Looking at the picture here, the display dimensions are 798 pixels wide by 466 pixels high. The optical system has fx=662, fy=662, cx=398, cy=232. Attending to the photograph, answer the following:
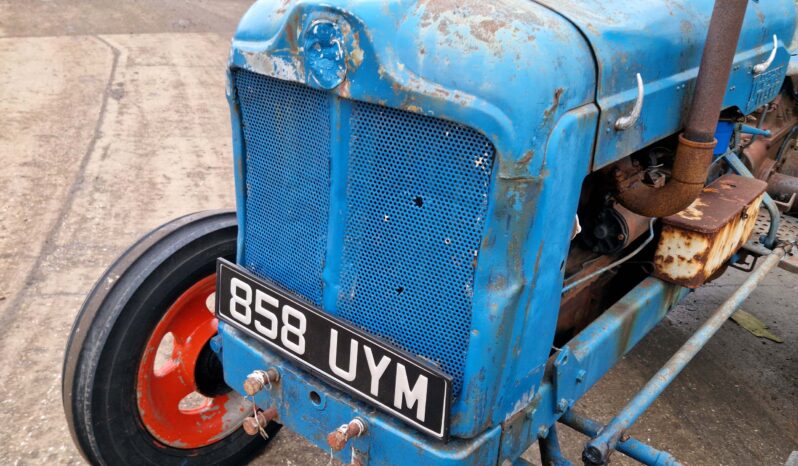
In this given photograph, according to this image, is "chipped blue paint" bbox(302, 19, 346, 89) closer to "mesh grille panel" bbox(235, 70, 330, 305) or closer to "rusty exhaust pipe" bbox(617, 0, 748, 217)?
"mesh grille panel" bbox(235, 70, 330, 305)

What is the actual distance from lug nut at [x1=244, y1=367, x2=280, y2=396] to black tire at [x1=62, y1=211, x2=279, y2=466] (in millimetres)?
472

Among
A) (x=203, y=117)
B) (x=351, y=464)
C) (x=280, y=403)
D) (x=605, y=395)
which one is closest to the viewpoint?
(x=351, y=464)

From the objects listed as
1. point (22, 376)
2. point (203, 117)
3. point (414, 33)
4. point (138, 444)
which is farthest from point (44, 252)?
point (414, 33)

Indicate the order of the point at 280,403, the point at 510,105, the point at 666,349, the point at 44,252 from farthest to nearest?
the point at 44,252, the point at 666,349, the point at 280,403, the point at 510,105

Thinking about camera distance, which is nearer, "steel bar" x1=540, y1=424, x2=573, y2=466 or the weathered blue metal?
the weathered blue metal

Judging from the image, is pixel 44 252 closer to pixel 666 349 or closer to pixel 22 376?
pixel 22 376

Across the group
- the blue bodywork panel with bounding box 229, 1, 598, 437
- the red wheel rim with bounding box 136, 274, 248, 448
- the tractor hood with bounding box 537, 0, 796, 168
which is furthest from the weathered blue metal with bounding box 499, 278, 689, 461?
the red wheel rim with bounding box 136, 274, 248, 448

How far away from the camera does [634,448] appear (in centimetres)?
177

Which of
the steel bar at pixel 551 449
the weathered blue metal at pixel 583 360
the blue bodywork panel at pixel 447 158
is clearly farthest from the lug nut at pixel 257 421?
the steel bar at pixel 551 449

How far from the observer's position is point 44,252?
3.68 metres

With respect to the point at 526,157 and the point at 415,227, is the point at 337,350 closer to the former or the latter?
the point at 415,227

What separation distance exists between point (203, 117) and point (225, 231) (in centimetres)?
427

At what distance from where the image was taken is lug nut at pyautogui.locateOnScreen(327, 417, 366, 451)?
155 centimetres

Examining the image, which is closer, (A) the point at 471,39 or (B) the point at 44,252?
(A) the point at 471,39
